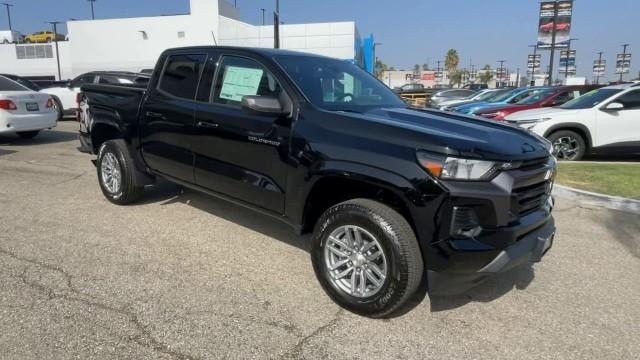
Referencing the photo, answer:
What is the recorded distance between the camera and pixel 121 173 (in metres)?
5.39

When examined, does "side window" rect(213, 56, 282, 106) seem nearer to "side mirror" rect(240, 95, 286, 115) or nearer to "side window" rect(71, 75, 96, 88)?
"side mirror" rect(240, 95, 286, 115)

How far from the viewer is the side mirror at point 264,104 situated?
347 centimetres

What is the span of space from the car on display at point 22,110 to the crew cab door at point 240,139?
304 inches

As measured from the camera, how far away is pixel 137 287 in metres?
3.55

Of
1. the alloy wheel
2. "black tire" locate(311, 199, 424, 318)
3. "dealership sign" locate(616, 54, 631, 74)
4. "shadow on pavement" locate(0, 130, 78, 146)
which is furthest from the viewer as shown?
"dealership sign" locate(616, 54, 631, 74)

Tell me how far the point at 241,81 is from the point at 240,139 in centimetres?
56

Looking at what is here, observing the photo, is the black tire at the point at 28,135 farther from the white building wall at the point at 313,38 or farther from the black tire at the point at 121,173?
the white building wall at the point at 313,38

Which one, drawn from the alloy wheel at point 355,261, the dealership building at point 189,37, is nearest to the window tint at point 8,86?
the alloy wheel at point 355,261

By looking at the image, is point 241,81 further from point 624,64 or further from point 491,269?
point 624,64

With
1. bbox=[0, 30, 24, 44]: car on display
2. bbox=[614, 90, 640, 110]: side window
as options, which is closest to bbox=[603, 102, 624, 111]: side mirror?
bbox=[614, 90, 640, 110]: side window

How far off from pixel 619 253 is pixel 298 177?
10.9ft

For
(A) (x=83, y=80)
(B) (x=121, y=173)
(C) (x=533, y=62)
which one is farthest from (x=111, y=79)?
(C) (x=533, y=62)

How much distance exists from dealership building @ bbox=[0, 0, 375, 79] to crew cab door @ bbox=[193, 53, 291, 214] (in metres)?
29.6

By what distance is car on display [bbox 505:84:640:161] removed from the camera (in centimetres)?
898
